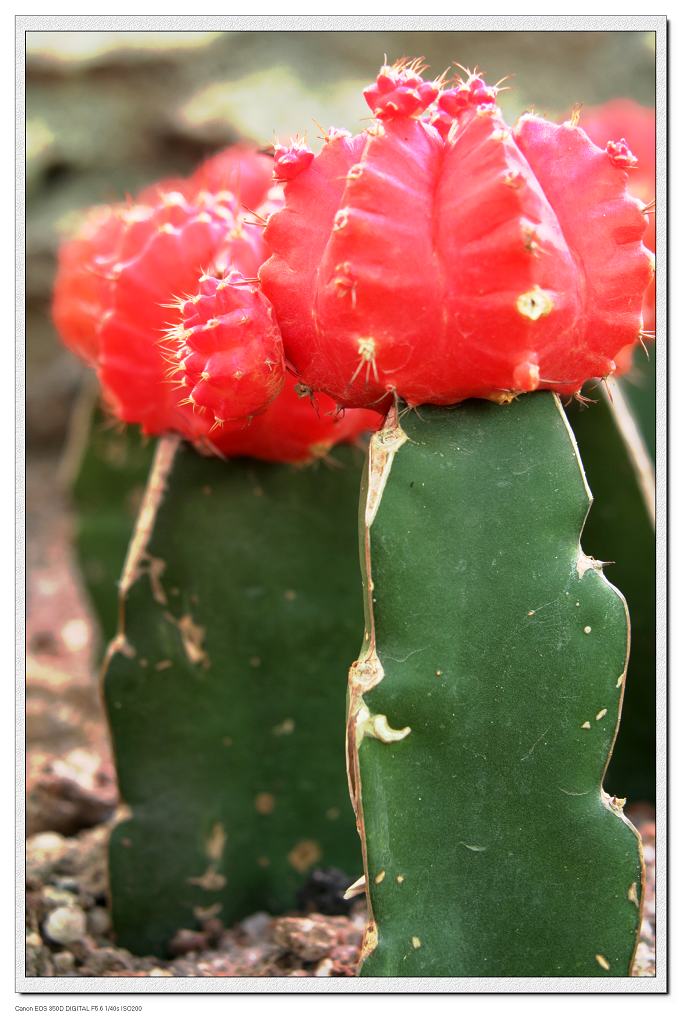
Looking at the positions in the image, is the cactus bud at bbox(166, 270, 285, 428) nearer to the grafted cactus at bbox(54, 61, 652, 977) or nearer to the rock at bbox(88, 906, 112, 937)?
the grafted cactus at bbox(54, 61, 652, 977)

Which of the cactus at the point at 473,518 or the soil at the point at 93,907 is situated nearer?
the cactus at the point at 473,518

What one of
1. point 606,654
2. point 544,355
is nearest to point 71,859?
point 606,654

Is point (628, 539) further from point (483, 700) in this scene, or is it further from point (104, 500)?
point (104, 500)

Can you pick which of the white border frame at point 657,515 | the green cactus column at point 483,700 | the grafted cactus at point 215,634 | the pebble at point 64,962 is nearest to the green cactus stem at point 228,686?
the grafted cactus at point 215,634

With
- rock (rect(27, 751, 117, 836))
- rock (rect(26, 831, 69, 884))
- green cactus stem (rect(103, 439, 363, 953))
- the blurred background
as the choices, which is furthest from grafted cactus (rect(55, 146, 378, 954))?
the blurred background

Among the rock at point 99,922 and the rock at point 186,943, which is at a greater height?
the rock at point 99,922

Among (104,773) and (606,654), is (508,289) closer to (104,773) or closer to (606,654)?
(606,654)

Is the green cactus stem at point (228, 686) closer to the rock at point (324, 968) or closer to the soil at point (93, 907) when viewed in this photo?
the soil at point (93, 907)
